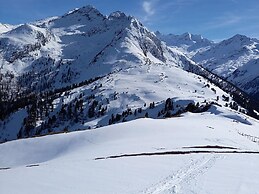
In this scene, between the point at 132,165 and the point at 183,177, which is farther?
the point at 132,165

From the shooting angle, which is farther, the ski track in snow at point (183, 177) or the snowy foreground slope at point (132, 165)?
the snowy foreground slope at point (132, 165)

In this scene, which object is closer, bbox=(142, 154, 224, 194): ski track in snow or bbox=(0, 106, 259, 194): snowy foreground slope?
bbox=(142, 154, 224, 194): ski track in snow

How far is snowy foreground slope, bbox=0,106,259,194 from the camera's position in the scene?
23.1 metres

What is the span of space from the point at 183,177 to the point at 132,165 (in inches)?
230

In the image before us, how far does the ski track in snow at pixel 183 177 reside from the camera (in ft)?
72.6

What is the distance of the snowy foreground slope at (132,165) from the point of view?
2306 centimetres

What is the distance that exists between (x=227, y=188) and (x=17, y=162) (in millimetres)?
33403

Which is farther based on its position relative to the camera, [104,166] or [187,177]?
[104,166]

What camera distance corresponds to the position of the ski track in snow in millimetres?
22125

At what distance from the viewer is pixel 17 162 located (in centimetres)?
4841

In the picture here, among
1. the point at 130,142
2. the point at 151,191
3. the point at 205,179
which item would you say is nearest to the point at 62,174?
the point at 151,191

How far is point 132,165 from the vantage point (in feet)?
99.6

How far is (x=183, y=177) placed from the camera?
25.8 m

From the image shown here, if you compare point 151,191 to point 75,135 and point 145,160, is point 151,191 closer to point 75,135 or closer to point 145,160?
point 145,160
